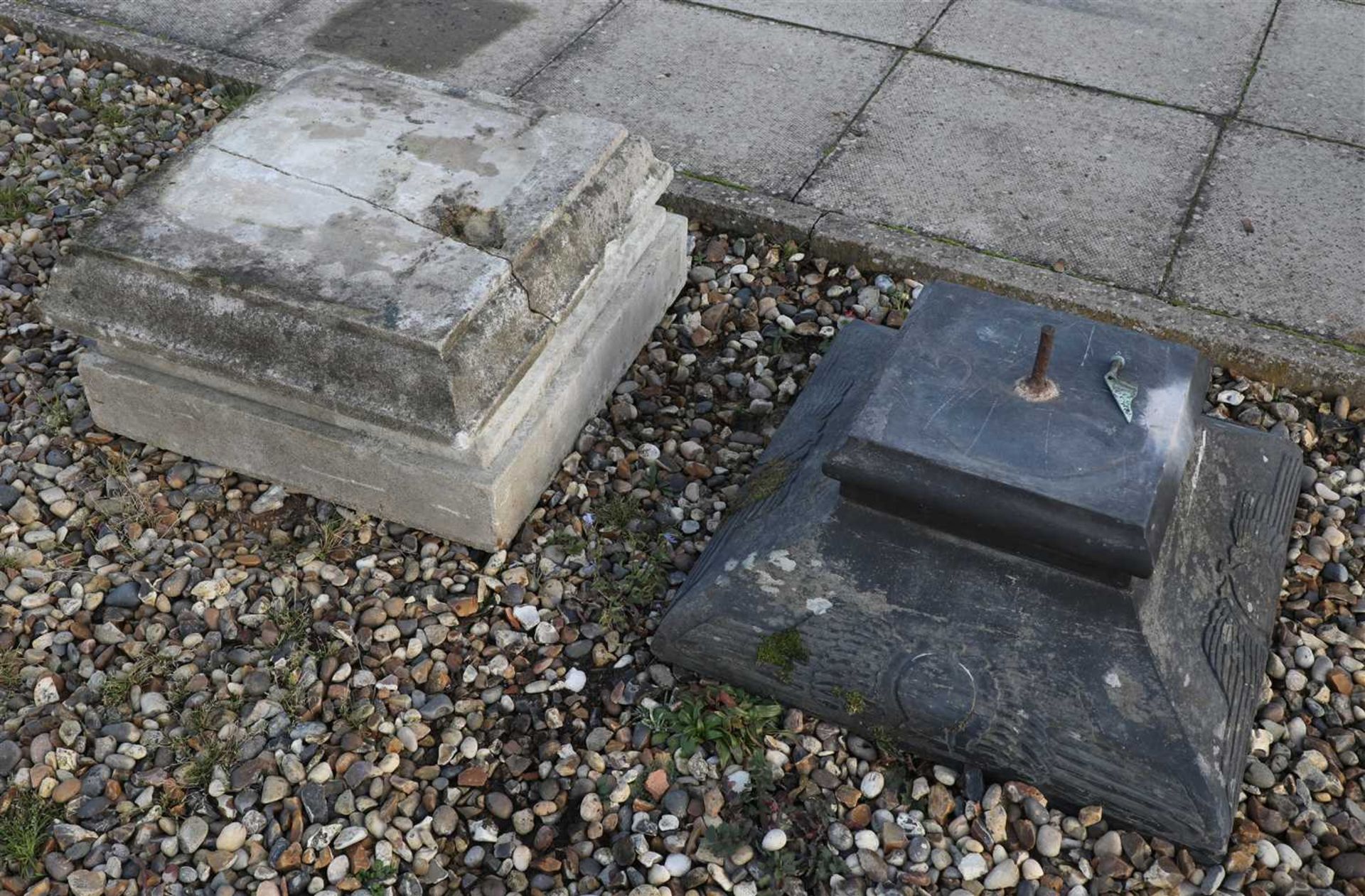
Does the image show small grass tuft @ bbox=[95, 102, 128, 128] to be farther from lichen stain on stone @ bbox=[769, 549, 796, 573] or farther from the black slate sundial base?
lichen stain on stone @ bbox=[769, 549, 796, 573]

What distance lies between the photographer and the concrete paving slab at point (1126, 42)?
4.59 metres

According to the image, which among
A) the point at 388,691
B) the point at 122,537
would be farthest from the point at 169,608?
the point at 388,691

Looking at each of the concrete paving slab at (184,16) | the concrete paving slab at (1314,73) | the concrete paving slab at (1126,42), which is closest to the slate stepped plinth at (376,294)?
the concrete paving slab at (184,16)

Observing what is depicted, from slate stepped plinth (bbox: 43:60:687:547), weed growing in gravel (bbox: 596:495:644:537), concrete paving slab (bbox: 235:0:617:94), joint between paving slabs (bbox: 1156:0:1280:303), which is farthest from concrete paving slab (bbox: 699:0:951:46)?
weed growing in gravel (bbox: 596:495:644:537)

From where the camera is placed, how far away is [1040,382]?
8.12 feet

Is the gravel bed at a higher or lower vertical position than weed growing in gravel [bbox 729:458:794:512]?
lower

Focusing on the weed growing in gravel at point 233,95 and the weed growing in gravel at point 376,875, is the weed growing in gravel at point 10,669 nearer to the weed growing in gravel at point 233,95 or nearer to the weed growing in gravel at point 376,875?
the weed growing in gravel at point 376,875

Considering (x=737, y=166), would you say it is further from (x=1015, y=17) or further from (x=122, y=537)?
(x=122, y=537)

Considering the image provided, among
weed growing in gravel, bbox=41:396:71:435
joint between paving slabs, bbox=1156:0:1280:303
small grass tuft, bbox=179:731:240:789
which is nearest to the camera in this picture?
small grass tuft, bbox=179:731:240:789

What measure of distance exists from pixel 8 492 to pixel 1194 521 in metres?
2.82

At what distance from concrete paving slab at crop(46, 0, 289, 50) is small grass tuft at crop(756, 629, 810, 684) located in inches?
134

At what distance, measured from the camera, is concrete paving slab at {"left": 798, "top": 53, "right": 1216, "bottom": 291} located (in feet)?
12.8

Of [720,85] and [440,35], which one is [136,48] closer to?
[440,35]

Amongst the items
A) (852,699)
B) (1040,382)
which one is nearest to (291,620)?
(852,699)
